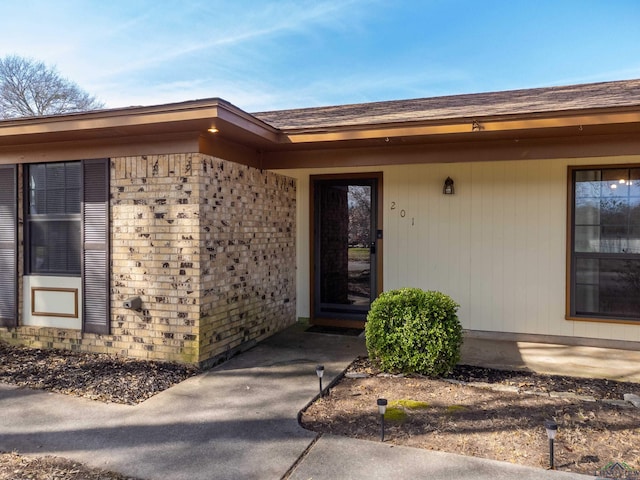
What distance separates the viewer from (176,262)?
4.33 meters

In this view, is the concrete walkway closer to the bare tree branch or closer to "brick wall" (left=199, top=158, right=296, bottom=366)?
"brick wall" (left=199, top=158, right=296, bottom=366)

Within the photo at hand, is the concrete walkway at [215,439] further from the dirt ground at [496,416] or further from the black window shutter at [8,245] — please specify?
the black window shutter at [8,245]

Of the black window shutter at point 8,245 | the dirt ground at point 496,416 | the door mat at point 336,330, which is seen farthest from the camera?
the door mat at point 336,330

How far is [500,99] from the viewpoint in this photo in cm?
584

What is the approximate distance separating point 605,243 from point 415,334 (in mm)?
2924

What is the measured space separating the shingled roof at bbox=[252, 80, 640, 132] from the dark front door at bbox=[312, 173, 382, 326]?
1.00m

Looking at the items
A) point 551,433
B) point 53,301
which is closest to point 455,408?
point 551,433

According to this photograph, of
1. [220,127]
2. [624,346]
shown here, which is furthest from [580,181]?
[220,127]

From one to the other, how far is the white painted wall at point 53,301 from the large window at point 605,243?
18.8 ft

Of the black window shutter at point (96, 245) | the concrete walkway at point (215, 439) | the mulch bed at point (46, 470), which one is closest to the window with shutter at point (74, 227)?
the black window shutter at point (96, 245)

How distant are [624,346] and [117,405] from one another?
536 cm

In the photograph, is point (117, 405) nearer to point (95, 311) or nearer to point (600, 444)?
point (95, 311)

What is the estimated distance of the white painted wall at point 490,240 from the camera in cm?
534

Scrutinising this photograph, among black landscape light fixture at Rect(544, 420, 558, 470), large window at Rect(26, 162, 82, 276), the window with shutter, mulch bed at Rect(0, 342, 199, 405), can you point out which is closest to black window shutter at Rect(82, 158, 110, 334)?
the window with shutter
